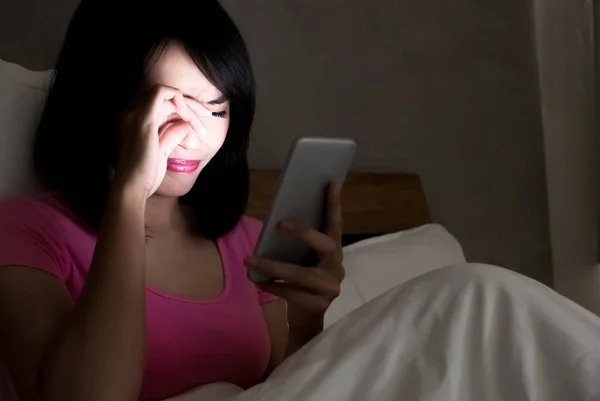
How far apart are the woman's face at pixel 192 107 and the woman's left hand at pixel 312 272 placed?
134 mm

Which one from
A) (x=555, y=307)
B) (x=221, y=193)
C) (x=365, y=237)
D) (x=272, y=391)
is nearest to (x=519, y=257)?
(x=365, y=237)

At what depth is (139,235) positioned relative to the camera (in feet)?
2.16

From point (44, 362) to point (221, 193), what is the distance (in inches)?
17.6

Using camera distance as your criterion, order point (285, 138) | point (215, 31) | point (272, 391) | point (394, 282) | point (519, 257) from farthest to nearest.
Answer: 1. point (519, 257)
2. point (285, 138)
3. point (394, 282)
4. point (215, 31)
5. point (272, 391)

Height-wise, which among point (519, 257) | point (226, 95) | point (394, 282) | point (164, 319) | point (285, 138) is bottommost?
point (519, 257)

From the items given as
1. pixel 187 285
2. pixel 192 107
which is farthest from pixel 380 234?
pixel 192 107

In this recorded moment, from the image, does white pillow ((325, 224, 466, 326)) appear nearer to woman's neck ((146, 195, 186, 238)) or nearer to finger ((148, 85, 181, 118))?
woman's neck ((146, 195, 186, 238))

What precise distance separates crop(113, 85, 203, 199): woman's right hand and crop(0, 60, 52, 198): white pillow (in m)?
0.27

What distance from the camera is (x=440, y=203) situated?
1.57 meters

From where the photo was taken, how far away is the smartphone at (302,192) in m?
0.79

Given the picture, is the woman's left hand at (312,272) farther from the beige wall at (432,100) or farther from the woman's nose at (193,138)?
the beige wall at (432,100)

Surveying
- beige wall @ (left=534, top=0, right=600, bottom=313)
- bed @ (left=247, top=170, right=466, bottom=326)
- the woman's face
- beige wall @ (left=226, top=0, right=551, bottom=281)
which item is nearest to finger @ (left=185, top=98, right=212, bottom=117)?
the woman's face

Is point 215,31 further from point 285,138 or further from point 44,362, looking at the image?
point 285,138

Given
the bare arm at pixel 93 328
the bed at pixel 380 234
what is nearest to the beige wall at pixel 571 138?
the bed at pixel 380 234
